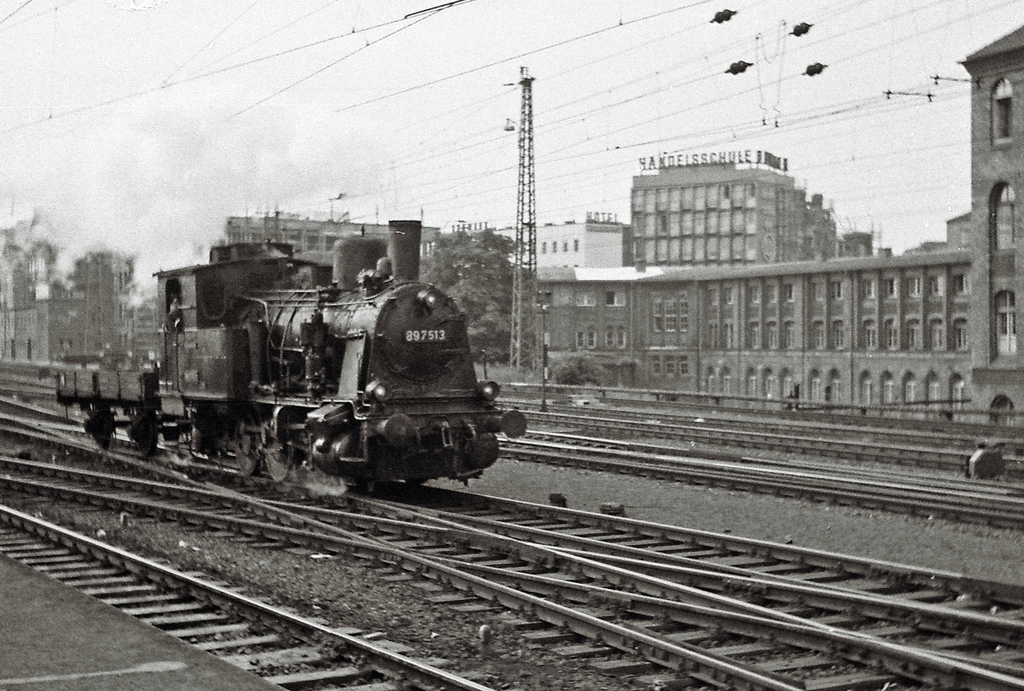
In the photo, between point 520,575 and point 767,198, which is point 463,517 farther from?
point 767,198

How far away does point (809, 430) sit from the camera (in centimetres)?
2653

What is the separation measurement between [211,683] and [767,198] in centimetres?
9059

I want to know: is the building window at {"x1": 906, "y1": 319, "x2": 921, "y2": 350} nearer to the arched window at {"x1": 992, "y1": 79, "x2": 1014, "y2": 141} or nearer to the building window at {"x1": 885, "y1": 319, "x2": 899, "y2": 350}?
the building window at {"x1": 885, "y1": 319, "x2": 899, "y2": 350}

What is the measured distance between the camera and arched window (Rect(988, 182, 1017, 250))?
40.7 meters

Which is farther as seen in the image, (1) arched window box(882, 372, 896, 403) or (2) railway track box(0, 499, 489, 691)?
(1) arched window box(882, 372, 896, 403)

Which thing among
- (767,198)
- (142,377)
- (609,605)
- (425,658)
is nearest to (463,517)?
(609,605)

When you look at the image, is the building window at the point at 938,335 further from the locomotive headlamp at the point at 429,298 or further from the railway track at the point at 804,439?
the locomotive headlamp at the point at 429,298

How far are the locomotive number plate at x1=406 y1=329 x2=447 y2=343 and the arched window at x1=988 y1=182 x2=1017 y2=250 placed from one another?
104ft

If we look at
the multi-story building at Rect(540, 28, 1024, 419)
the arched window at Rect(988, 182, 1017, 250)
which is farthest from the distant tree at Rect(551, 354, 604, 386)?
the arched window at Rect(988, 182, 1017, 250)

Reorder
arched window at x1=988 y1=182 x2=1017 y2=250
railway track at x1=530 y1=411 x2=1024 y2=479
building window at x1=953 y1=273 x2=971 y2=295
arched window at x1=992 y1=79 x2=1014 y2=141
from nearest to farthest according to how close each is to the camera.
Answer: railway track at x1=530 y1=411 x2=1024 y2=479 < arched window at x1=992 y1=79 x2=1014 y2=141 < arched window at x1=988 y1=182 x2=1017 y2=250 < building window at x1=953 y1=273 x2=971 y2=295

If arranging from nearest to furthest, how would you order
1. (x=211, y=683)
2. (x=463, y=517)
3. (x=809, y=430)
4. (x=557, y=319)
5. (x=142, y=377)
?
(x=211, y=683) → (x=463, y=517) → (x=142, y=377) → (x=809, y=430) → (x=557, y=319)

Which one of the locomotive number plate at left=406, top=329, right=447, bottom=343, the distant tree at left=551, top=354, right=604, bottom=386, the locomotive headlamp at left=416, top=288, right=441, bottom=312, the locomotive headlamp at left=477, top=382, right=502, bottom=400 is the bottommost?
the distant tree at left=551, top=354, right=604, bottom=386

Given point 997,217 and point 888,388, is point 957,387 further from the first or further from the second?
point 997,217

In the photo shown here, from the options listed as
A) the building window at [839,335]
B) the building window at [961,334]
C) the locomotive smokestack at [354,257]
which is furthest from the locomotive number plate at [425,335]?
the building window at [839,335]
